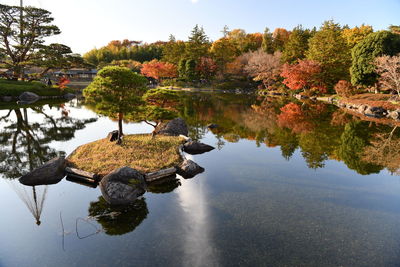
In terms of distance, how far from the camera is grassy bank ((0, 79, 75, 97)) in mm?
35412

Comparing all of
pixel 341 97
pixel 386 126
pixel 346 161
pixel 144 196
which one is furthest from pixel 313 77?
pixel 144 196

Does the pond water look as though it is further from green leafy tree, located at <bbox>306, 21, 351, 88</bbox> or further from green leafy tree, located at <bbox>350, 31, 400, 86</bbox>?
green leafy tree, located at <bbox>306, 21, 351, 88</bbox>

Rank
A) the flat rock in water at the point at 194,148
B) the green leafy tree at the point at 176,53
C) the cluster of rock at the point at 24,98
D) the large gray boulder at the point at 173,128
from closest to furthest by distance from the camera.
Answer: the flat rock in water at the point at 194,148, the large gray boulder at the point at 173,128, the cluster of rock at the point at 24,98, the green leafy tree at the point at 176,53

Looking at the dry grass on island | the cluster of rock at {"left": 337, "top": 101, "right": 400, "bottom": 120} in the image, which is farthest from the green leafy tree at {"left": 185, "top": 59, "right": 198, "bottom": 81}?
the dry grass on island

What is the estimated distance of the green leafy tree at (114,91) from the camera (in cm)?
1256

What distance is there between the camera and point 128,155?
40.6 ft

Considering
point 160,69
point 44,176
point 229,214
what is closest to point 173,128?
point 44,176

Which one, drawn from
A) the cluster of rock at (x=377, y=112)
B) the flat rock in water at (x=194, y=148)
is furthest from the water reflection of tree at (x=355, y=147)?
the flat rock in water at (x=194, y=148)

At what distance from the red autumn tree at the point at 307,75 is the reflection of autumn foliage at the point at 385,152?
28.8m

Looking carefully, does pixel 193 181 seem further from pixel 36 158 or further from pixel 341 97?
pixel 341 97

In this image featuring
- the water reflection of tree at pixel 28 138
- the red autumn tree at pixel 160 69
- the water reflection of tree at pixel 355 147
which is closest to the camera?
the water reflection of tree at pixel 28 138

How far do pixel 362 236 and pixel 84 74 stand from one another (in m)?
96.9

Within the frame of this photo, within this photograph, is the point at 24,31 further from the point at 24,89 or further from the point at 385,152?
the point at 385,152

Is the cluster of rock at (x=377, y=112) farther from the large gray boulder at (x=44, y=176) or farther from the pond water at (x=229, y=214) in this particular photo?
the large gray boulder at (x=44, y=176)
